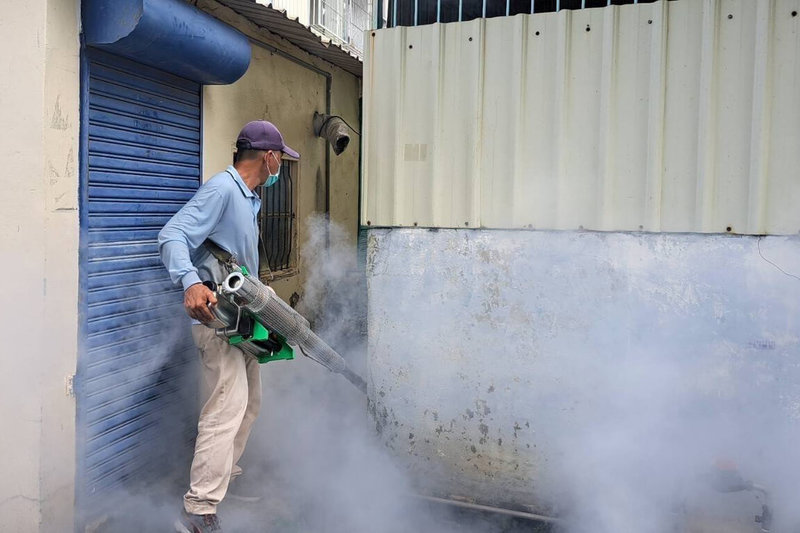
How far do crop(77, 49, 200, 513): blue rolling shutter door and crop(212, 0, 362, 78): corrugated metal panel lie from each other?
755 millimetres

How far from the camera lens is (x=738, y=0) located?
3.27m

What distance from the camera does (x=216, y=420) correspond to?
3.52 metres

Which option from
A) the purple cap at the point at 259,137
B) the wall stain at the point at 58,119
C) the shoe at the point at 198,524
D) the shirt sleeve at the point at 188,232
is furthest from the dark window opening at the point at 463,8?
the shoe at the point at 198,524

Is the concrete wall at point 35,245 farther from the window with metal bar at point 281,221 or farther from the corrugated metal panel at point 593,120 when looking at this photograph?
the window with metal bar at point 281,221

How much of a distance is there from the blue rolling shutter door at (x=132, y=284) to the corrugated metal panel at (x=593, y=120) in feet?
4.37

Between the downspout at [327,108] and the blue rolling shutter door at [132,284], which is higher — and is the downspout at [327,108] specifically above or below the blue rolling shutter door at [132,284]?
above

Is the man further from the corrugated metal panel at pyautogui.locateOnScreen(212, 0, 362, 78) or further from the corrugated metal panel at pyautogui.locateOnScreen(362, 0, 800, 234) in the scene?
the corrugated metal panel at pyautogui.locateOnScreen(212, 0, 362, 78)

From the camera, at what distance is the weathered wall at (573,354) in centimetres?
334

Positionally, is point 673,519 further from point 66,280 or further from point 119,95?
point 119,95

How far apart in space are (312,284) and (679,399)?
4327 millimetres

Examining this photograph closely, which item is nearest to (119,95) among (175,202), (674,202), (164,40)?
(164,40)

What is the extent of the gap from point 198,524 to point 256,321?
1145 millimetres

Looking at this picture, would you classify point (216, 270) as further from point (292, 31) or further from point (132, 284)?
point (292, 31)

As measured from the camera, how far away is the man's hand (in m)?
3.14
